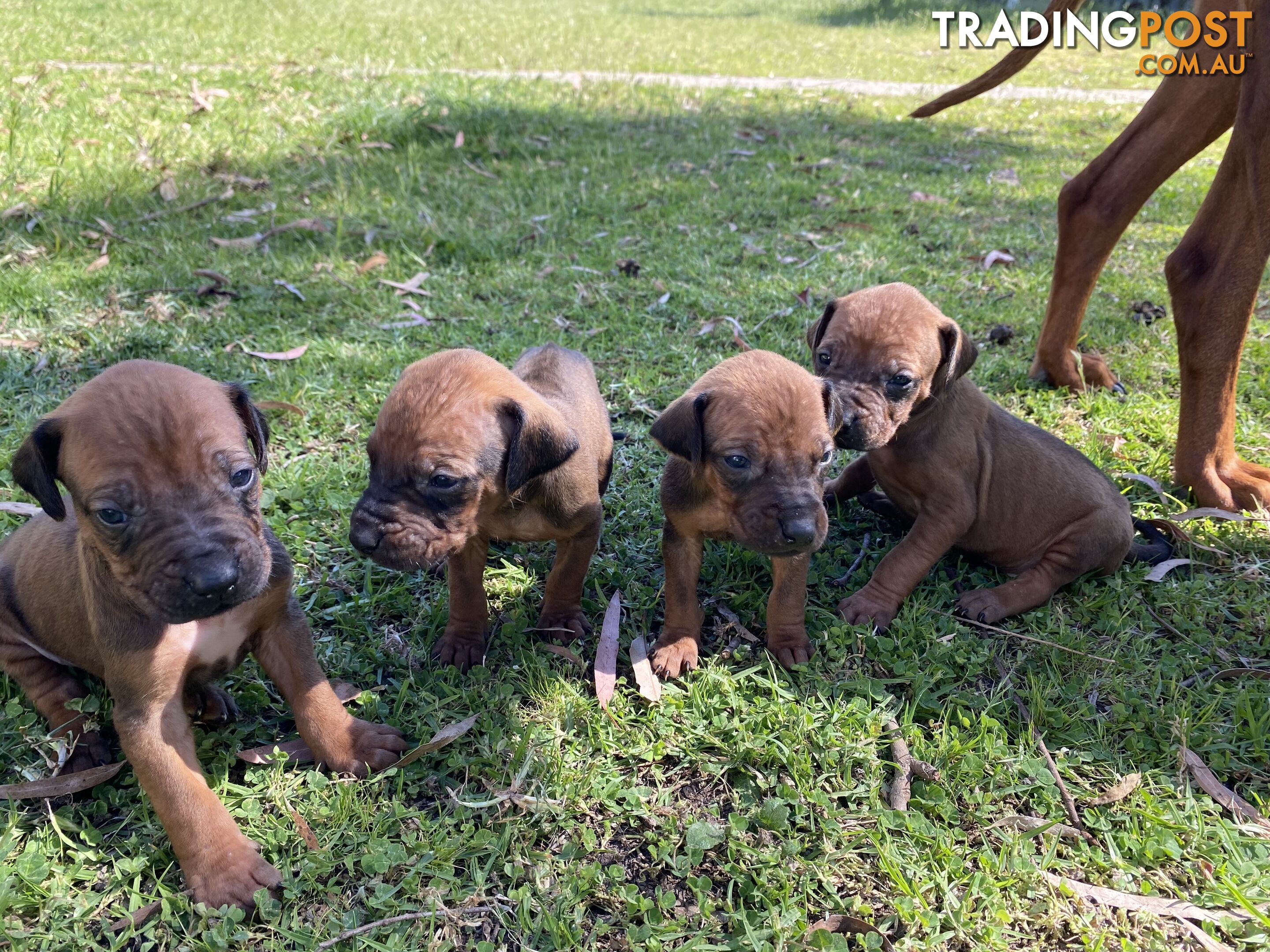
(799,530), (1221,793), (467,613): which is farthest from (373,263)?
(1221,793)

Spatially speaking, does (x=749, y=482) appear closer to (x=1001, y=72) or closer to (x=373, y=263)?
(x=1001, y=72)

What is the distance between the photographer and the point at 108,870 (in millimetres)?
2736

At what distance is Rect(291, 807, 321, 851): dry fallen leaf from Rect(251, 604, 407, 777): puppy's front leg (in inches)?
8.0

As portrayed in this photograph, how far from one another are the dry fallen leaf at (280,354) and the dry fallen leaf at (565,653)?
3.16 meters

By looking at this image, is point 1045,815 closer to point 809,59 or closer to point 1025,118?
point 1025,118

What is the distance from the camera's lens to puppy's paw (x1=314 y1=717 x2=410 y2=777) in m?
3.03

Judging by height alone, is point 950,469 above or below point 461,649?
above

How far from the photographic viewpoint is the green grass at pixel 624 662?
2654 millimetres

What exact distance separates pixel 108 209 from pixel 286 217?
1.47m

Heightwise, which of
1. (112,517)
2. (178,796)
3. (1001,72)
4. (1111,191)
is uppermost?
(1001,72)

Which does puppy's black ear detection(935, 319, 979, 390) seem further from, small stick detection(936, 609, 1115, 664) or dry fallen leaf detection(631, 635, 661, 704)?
dry fallen leaf detection(631, 635, 661, 704)

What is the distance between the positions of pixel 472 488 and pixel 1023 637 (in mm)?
2406

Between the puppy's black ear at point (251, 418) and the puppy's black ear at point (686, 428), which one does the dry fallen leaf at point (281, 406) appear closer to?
the puppy's black ear at point (251, 418)

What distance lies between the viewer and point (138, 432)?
99.4 inches
